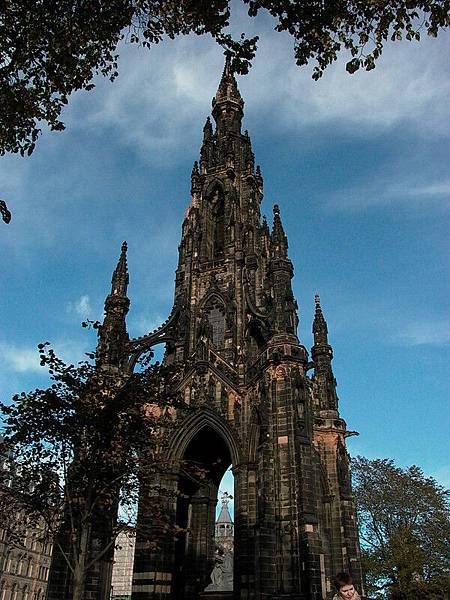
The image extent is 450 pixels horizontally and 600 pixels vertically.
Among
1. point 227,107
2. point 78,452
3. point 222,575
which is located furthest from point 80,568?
point 227,107

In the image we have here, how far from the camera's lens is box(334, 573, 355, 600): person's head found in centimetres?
579

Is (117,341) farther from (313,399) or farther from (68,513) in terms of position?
(313,399)

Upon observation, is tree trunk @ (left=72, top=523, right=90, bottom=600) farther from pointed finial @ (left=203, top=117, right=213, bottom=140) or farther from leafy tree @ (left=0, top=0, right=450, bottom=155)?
pointed finial @ (left=203, top=117, right=213, bottom=140)

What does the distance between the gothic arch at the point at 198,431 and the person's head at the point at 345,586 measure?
711 inches

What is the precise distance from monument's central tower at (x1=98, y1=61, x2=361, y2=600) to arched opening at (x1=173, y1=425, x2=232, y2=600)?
0.20 ft

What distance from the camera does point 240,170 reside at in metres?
36.2

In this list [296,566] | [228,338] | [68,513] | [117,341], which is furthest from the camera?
[228,338]

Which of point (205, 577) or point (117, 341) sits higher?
point (117, 341)

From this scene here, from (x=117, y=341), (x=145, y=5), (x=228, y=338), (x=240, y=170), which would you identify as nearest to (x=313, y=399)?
(x=228, y=338)

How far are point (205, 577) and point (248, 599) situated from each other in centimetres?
485

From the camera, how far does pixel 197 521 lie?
26531 millimetres

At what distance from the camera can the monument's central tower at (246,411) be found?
2034 centimetres

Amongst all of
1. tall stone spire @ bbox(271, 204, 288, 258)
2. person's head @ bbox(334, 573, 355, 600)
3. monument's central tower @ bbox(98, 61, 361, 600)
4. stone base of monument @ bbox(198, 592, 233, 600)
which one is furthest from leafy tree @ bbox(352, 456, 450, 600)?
person's head @ bbox(334, 573, 355, 600)

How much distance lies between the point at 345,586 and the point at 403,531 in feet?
93.4
